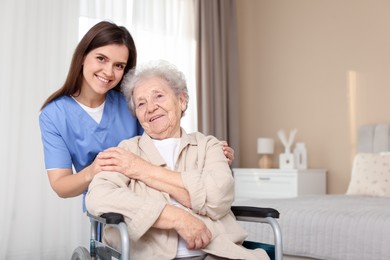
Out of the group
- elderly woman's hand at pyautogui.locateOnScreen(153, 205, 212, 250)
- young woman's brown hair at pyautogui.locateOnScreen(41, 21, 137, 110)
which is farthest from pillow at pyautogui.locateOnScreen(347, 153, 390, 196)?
elderly woman's hand at pyautogui.locateOnScreen(153, 205, 212, 250)

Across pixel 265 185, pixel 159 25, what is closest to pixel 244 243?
pixel 265 185

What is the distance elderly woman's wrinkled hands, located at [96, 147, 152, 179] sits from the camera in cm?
197

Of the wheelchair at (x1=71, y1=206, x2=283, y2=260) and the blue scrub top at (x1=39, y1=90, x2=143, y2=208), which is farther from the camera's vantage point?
the blue scrub top at (x1=39, y1=90, x2=143, y2=208)

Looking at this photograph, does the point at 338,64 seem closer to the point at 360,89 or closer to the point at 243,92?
the point at 360,89

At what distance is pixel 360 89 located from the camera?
5.33 metres

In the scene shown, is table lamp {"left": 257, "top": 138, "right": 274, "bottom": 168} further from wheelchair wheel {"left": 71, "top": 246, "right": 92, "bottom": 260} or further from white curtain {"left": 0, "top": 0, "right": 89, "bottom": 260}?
wheelchair wheel {"left": 71, "top": 246, "right": 92, "bottom": 260}

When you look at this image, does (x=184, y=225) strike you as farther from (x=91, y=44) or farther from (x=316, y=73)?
(x=316, y=73)

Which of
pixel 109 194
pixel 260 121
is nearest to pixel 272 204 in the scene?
pixel 109 194

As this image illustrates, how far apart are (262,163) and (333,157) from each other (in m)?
0.73

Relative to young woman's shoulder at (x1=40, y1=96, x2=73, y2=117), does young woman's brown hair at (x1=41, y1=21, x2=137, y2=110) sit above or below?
above

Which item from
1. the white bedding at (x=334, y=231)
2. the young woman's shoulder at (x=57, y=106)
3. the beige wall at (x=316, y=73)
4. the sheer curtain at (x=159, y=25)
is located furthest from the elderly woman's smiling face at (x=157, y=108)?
the beige wall at (x=316, y=73)

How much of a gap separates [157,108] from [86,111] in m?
0.36

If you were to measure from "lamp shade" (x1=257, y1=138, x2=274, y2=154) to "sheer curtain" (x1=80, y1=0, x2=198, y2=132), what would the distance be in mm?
680

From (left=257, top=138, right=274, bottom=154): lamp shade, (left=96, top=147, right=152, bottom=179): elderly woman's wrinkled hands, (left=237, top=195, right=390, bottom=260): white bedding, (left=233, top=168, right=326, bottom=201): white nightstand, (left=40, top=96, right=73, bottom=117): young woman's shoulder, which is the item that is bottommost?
(left=237, top=195, right=390, bottom=260): white bedding
